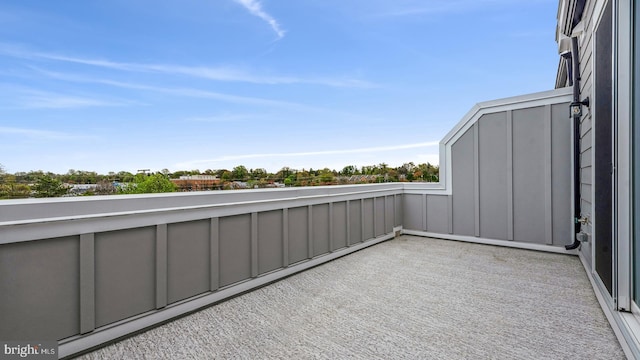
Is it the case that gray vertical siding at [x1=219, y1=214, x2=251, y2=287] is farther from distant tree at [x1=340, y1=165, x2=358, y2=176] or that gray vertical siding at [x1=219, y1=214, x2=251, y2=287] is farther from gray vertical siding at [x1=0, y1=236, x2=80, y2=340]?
distant tree at [x1=340, y1=165, x2=358, y2=176]

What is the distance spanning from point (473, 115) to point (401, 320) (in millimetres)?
3286

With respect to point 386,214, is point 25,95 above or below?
→ above

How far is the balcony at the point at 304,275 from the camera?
147 centimetres

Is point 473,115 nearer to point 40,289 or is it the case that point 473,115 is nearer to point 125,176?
point 125,176

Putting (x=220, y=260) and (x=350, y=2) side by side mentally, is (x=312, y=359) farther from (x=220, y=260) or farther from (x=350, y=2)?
(x=350, y=2)

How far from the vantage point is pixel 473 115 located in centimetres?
398

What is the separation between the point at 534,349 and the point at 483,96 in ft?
11.5

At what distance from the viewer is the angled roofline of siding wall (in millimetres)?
3436

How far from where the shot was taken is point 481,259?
3.26 m

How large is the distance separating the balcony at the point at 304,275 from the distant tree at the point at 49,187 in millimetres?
198

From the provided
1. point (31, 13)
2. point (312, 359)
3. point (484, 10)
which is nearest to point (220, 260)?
point (312, 359)

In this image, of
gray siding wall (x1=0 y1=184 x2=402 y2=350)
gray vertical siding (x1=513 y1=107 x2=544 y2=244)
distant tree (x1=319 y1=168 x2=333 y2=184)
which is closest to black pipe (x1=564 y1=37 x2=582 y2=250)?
gray vertical siding (x1=513 y1=107 x2=544 y2=244)

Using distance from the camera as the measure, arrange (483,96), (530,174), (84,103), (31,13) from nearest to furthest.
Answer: (31,13) < (84,103) < (530,174) < (483,96)

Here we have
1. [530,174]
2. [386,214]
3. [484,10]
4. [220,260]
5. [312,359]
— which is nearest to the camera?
[312,359]
